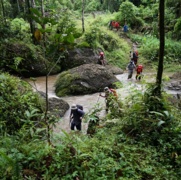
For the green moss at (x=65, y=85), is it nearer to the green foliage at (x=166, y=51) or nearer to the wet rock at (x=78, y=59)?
the wet rock at (x=78, y=59)

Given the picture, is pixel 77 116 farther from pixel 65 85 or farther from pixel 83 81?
pixel 83 81

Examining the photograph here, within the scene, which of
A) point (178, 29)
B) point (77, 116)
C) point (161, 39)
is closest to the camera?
point (161, 39)

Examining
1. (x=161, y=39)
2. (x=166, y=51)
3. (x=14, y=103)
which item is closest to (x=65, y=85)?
(x=14, y=103)

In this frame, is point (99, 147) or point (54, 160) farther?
point (99, 147)

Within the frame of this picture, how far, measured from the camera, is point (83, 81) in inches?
472

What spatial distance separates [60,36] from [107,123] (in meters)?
3.70

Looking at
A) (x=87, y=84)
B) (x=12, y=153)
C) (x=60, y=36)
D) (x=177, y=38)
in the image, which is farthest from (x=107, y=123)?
(x=177, y=38)

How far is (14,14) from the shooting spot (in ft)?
77.1

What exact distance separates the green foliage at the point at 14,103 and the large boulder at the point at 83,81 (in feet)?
15.3

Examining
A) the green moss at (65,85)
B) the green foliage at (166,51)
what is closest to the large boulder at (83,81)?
the green moss at (65,85)

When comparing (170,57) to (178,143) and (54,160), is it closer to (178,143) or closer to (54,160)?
(178,143)

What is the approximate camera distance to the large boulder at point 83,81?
11.7 metres

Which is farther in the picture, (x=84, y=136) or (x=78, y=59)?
(x=78, y=59)

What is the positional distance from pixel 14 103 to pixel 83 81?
6.22 metres
